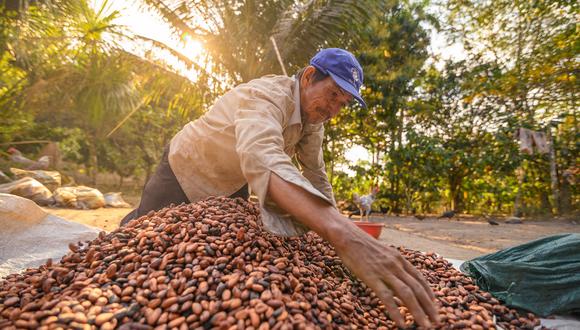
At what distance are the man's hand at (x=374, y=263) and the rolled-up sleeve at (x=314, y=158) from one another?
2.97 feet

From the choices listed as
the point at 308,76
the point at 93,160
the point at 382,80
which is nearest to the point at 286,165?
the point at 308,76

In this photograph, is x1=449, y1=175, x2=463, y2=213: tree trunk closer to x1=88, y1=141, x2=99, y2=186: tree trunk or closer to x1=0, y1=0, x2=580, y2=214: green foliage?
x1=0, y1=0, x2=580, y2=214: green foliage

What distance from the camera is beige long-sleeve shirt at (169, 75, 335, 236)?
1103 millimetres

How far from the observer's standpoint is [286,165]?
1.08 meters

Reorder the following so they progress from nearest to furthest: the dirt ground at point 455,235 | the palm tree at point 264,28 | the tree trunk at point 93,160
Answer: the dirt ground at point 455,235, the palm tree at point 264,28, the tree trunk at point 93,160

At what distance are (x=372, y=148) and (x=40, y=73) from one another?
822 cm

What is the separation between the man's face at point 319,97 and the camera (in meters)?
1.49

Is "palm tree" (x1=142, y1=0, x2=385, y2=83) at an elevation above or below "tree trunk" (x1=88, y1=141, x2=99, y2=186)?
above

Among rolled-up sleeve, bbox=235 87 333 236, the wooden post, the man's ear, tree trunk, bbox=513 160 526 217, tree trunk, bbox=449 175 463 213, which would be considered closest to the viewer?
rolled-up sleeve, bbox=235 87 333 236

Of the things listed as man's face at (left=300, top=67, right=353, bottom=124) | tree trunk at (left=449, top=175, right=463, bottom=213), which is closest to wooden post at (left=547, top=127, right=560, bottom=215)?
tree trunk at (left=449, top=175, right=463, bottom=213)

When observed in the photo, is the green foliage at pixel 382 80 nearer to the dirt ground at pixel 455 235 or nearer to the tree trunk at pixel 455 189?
the tree trunk at pixel 455 189

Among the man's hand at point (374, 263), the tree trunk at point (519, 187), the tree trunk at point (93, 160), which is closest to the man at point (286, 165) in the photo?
the man's hand at point (374, 263)

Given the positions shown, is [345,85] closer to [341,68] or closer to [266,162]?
[341,68]

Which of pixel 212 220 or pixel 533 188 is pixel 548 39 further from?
pixel 212 220
